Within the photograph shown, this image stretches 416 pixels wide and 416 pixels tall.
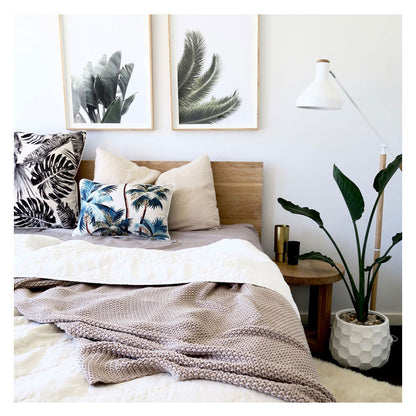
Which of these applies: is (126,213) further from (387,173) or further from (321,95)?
(387,173)

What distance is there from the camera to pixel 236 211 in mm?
2521

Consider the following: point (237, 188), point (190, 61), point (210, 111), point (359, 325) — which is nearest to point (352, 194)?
point (359, 325)

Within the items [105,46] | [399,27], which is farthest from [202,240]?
[399,27]

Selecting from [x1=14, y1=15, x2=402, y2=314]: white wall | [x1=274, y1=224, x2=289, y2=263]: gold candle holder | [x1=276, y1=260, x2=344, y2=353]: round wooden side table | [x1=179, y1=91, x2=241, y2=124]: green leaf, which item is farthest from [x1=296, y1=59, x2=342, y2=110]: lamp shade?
[x1=276, y1=260, x2=344, y2=353]: round wooden side table

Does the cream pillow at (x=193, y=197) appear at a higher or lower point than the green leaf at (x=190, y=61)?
lower

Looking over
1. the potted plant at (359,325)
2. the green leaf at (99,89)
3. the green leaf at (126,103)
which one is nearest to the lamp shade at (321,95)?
the potted plant at (359,325)

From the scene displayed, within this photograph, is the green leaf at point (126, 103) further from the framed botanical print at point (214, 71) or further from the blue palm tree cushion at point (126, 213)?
the blue palm tree cushion at point (126, 213)

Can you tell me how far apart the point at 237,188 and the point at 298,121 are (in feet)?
1.77

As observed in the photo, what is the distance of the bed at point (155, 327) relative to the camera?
832 mm

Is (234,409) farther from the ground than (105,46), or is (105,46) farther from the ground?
(105,46)

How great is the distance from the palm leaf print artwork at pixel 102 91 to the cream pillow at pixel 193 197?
1.79ft

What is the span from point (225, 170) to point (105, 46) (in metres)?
1.03
